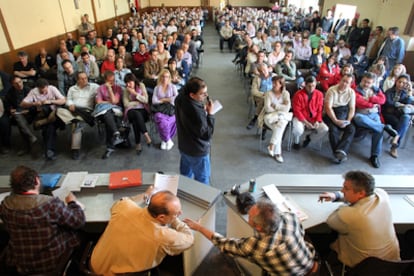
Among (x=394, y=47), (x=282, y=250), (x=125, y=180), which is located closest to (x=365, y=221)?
(x=282, y=250)

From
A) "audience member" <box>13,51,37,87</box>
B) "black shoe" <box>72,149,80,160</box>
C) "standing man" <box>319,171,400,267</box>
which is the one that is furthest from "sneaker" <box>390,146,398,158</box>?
"audience member" <box>13,51,37,87</box>

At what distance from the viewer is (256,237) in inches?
62.9

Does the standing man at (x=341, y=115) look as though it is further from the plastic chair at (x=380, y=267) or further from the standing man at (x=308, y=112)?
the plastic chair at (x=380, y=267)

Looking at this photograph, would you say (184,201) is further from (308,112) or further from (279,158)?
(308,112)

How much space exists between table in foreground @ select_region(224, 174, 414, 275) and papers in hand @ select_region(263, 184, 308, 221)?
4cm

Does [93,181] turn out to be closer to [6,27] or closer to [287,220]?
[287,220]

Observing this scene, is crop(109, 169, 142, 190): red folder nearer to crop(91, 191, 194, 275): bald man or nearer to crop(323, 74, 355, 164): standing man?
crop(91, 191, 194, 275): bald man

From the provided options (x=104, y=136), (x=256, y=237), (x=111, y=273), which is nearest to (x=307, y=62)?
(x=104, y=136)

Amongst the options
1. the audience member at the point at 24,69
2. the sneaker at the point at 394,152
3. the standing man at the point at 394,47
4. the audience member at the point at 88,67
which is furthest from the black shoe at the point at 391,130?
the audience member at the point at 24,69

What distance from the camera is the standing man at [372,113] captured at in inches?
152

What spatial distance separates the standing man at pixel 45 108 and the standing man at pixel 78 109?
0.15m

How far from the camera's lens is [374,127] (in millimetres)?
3879

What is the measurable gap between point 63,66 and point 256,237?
4.49 m

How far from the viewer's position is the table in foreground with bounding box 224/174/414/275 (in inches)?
81.7
